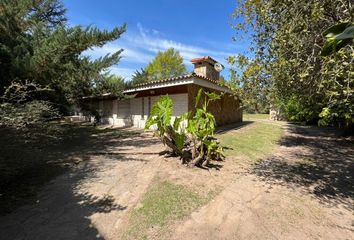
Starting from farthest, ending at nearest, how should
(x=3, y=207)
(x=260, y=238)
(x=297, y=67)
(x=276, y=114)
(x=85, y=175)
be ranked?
(x=276, y=114), (x=85, y=175), (x=297, y=67), (x=3, y=207), (x=260, y=238)

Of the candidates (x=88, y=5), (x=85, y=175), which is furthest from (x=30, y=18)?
(x=85, y=175)

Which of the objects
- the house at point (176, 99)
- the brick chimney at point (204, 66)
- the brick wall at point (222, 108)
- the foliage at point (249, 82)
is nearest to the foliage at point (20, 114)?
the foliage at point (249, 82)

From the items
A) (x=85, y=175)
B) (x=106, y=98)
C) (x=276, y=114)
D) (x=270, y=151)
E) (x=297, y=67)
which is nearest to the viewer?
(x=297, y=67)

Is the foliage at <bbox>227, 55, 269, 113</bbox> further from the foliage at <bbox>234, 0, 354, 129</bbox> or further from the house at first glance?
the house

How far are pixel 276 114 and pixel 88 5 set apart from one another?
24765mm

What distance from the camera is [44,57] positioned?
7.50 meters

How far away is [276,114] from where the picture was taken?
96.0 feet

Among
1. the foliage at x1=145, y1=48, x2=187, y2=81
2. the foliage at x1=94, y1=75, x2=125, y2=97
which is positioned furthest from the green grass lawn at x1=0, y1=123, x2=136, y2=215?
the foliage at x1=145, y1=48, x2=187, y2=81

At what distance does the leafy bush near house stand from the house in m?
4.20

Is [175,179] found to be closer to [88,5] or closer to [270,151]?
[270,151]

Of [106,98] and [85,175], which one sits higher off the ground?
[106,98]

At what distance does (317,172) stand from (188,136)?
12.8 feet

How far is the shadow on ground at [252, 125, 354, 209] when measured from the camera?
17.9ft

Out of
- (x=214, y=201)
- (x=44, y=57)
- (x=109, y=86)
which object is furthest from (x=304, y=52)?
(x=109, y=86)
